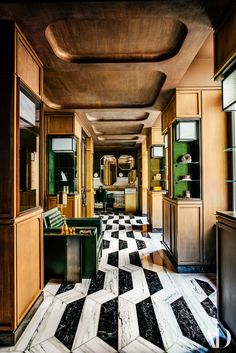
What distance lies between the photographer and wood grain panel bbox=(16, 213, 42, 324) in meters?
2.06

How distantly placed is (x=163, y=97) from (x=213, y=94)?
2.94 ft

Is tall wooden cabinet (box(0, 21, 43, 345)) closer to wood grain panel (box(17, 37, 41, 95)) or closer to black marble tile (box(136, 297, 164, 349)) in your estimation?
wood grain panel (box(17, 37, 41, 95))

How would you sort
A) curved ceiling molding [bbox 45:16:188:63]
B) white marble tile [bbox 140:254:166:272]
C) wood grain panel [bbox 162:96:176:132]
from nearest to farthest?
curved ceiling molding [bbox 45:16:188:63] < white marble tile [bbox 140:254:166:272] < wood grain panel [bbox 162:96:176:132]

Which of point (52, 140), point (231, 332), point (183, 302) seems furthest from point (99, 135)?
point (231, 332)

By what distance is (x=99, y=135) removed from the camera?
797 centimetres

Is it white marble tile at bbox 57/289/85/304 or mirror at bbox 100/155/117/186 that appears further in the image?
mirror at bbox 100/155/117/186

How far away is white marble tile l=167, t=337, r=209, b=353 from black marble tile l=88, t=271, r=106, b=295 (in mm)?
1233

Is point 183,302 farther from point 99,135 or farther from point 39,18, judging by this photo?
point 99,135

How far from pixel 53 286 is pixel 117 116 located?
425 cm

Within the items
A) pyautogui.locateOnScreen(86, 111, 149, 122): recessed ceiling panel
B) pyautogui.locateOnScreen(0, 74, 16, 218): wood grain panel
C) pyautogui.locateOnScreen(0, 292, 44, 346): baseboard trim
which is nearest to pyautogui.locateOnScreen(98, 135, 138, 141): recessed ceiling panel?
pyautogui.locateOnScreen(86, 111, 149, 122): recessed ceiling panel

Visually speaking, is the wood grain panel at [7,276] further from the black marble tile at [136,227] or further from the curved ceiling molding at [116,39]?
the black marble tile at [136,227]

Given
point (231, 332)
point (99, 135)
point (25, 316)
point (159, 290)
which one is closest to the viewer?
point (231, 332)

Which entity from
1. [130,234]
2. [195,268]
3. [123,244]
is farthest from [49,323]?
[130,234]

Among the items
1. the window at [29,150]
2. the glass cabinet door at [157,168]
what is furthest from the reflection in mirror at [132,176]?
the window at [29,150]
